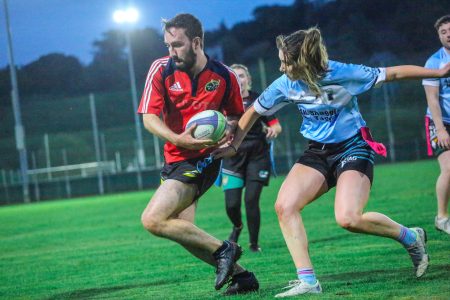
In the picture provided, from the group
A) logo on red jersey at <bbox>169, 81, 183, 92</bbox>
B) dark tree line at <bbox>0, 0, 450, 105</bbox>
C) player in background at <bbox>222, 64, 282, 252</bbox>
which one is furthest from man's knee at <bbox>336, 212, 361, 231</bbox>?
dark tree line at <bbox>0, 0, 450, 105</bbox>

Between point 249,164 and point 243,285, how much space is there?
3596 millimetres

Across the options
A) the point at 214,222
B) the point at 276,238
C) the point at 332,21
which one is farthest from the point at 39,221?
the point at 332,21

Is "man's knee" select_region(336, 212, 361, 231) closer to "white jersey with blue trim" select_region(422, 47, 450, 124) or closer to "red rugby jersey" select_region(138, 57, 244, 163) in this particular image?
"red rugby jersey" select_region(138, 57, 244, 163)

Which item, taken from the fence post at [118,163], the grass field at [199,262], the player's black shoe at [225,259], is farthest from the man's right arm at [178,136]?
the fence post at [118,163]

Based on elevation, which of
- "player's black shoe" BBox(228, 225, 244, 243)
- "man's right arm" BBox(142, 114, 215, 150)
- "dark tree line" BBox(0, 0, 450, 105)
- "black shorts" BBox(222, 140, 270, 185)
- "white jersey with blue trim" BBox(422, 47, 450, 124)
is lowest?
"player's black shoe" BBox(228, 225, 244, 243)

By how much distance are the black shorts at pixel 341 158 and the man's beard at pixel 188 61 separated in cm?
111

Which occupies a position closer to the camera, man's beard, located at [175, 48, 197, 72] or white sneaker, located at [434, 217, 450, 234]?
man's beard, located at [175, 48, 197, 72]

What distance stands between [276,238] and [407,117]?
2642cm

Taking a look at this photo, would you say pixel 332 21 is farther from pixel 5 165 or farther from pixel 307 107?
pixel 307 107

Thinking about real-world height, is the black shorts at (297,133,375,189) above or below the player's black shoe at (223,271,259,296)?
above

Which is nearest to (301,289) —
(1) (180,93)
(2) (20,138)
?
(1) (180,93)

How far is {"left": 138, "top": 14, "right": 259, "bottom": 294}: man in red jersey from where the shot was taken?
5.87 meters

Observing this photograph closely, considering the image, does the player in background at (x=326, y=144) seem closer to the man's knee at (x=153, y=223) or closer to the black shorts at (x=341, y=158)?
the black shorts at (x=341, y=158)

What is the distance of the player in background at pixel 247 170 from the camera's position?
9.37 metres
